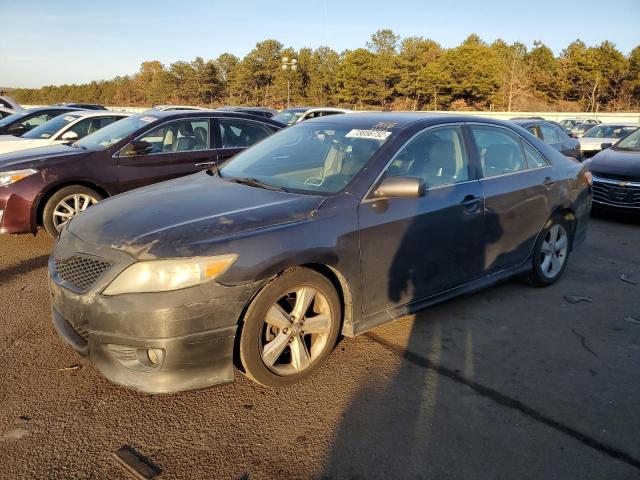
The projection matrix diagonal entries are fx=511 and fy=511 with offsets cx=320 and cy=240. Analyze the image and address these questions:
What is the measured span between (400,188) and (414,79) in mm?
64479

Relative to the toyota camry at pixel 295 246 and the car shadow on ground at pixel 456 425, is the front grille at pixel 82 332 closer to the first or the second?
the toyota camry at pixel 295 246

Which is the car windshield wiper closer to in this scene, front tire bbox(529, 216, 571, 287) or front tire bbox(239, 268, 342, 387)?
front tire bbox(239, 268, 342, 387)

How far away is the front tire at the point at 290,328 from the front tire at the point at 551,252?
2463 millimetres

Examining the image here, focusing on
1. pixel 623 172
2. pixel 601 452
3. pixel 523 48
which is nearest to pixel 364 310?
pixel 601 452

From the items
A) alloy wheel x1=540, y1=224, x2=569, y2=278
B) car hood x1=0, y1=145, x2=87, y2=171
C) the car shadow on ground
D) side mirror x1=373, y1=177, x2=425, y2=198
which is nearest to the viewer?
the car shadow on ground

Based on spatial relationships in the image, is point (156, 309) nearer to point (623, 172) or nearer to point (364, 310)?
point (364, 310)

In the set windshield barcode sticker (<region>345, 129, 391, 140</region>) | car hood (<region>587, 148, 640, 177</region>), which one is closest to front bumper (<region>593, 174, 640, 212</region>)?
car hood (<region>587, 148, 640, 177</region>)

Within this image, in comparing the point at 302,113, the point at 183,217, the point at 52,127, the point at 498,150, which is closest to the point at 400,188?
the point at 183,217

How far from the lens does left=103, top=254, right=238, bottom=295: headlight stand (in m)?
2.60

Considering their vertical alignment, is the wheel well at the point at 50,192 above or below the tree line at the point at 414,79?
below

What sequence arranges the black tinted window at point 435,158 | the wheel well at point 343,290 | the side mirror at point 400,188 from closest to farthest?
the wheel well at point 343,290 < the side mirror at point 400,188 < the black tinted window at point 435,158

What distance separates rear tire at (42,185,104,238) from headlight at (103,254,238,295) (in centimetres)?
361

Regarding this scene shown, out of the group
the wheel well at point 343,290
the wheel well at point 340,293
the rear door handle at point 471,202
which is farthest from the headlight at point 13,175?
the rear door handle at point 471,202

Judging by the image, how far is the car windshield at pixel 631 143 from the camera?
8.84 meters
